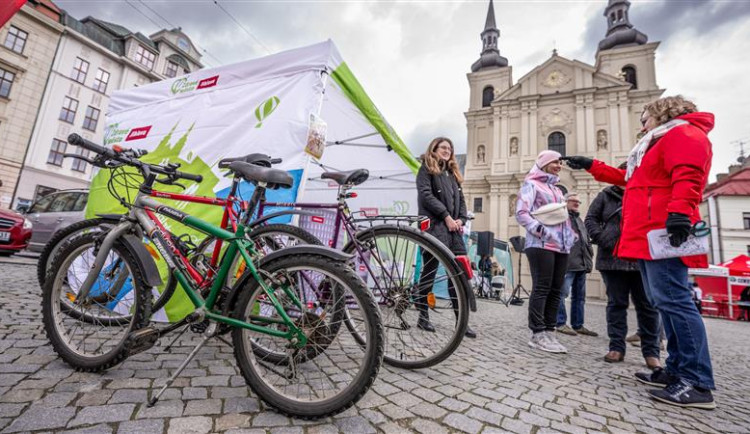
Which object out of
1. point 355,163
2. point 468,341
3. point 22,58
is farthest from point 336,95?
point 22,58

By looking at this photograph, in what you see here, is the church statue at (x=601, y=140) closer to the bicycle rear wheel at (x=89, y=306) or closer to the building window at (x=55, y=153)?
the bicycle rear wheel at (x=89, y=306)

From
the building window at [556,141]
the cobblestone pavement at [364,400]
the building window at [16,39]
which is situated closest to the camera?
the cobblestone pavement at [364,400]

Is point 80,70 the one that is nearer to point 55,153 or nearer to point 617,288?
point 55,153

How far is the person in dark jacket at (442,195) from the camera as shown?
3.24 m

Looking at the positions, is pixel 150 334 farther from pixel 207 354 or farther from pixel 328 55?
pixel 328 55

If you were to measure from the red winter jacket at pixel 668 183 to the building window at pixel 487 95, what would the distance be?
31.2 m

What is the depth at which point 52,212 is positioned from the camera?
6.94 meters

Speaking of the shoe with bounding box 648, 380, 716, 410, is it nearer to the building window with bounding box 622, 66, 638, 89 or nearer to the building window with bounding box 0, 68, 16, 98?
the building window with bounding box 0, 68, 16, 98

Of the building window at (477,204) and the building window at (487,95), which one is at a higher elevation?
the building window at (487,95)

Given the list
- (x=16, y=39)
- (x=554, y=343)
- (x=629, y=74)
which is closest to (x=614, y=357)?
(x=554, y=343)

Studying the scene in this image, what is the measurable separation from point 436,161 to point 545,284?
1546 mm

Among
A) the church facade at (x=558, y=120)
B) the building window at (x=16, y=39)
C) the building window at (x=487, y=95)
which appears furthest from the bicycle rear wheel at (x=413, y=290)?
the building window at (x=487, y=95)

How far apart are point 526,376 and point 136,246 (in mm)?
2515

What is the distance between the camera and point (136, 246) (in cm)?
177
